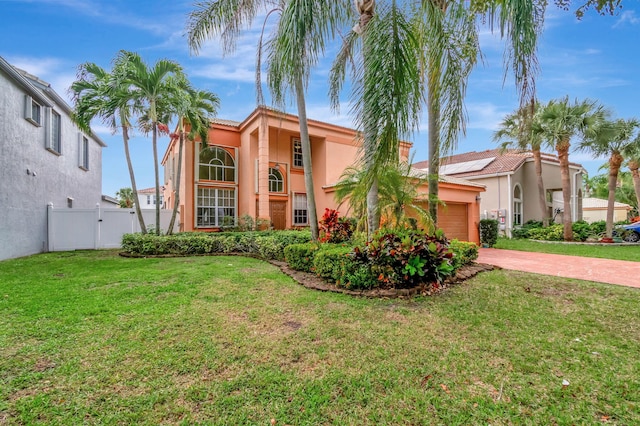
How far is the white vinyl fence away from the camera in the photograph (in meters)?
12.5

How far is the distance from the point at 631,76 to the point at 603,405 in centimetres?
975

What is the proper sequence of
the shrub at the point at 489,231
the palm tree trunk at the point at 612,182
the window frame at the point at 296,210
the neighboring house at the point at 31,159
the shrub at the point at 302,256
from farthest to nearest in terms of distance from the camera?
1. the window frame at the point at 296,210
2. the palm tree trunk at the point at 612,182
3. the shrub at the point at 489,231
4. the neighboring house at the point at 31,159
5. the shrub at the point at 302,256

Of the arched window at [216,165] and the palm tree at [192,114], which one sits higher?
the palm tree at [192,114]

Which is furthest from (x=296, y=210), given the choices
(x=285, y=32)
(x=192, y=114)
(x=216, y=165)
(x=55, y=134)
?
(x=285, y=32)

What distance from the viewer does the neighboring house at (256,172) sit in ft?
52.1

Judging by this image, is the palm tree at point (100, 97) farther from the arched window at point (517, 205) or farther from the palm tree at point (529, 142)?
the arched window at point (517, 205)

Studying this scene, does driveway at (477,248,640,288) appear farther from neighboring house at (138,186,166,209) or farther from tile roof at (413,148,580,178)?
neighboring house at (138,186,166,209)

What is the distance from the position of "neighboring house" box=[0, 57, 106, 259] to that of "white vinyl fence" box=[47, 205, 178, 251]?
352 millimetres

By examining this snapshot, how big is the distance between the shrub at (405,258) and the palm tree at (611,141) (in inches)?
662

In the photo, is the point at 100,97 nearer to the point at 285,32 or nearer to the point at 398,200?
the point at 285,32

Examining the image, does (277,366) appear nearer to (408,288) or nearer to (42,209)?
(408,288)

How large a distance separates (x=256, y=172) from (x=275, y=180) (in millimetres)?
1763

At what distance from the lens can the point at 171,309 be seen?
4.73 metres

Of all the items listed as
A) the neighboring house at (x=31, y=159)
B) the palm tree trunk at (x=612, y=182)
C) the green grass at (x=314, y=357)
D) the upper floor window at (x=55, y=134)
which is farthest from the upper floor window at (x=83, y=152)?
the palm tree trunk at (x=612, y=182)
